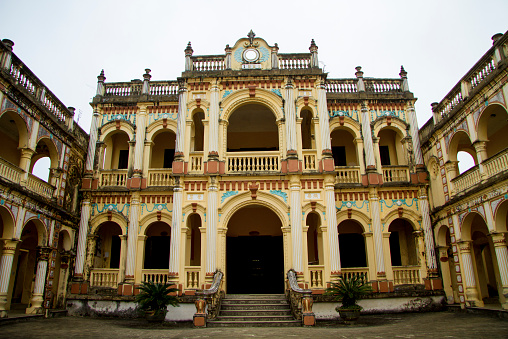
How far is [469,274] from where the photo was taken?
46.1 feet

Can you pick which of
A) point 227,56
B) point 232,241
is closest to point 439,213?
point 232,241

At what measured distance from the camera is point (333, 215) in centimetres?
1421

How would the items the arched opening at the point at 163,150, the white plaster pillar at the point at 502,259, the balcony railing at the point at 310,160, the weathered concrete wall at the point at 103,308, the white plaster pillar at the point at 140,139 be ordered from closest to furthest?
the white plaster pillar at the point at 502,259, the weathered concrete wall at the point at 103,308, the balcony railing at the point at 310,160, the white plaster pillar at the point at 140,139, the arched opening at the point at 163,150

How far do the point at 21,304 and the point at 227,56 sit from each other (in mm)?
14284

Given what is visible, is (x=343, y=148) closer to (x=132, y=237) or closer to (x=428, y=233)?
(x=428, y=233)

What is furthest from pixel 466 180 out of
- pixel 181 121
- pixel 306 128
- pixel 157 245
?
pixel 157 245

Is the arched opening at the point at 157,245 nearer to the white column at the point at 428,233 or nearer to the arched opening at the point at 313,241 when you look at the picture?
the arched opening at the point at 313,241

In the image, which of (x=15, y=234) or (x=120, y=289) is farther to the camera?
(x=120, y=289)

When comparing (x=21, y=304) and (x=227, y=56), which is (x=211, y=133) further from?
A: (x=21, y=304)

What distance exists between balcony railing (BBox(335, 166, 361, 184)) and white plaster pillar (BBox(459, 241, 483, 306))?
469cm

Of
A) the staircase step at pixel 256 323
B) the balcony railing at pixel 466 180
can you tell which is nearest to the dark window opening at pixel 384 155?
the balcony railing at pixel 466 180

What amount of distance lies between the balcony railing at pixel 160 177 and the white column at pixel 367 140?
856 centimetres

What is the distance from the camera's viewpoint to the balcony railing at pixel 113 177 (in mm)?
16797

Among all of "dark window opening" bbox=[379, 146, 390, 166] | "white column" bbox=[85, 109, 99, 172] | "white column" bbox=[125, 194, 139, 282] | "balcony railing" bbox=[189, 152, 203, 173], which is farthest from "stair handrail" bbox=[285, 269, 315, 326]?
"white column" bbox=[85, 109, 99, 172]
